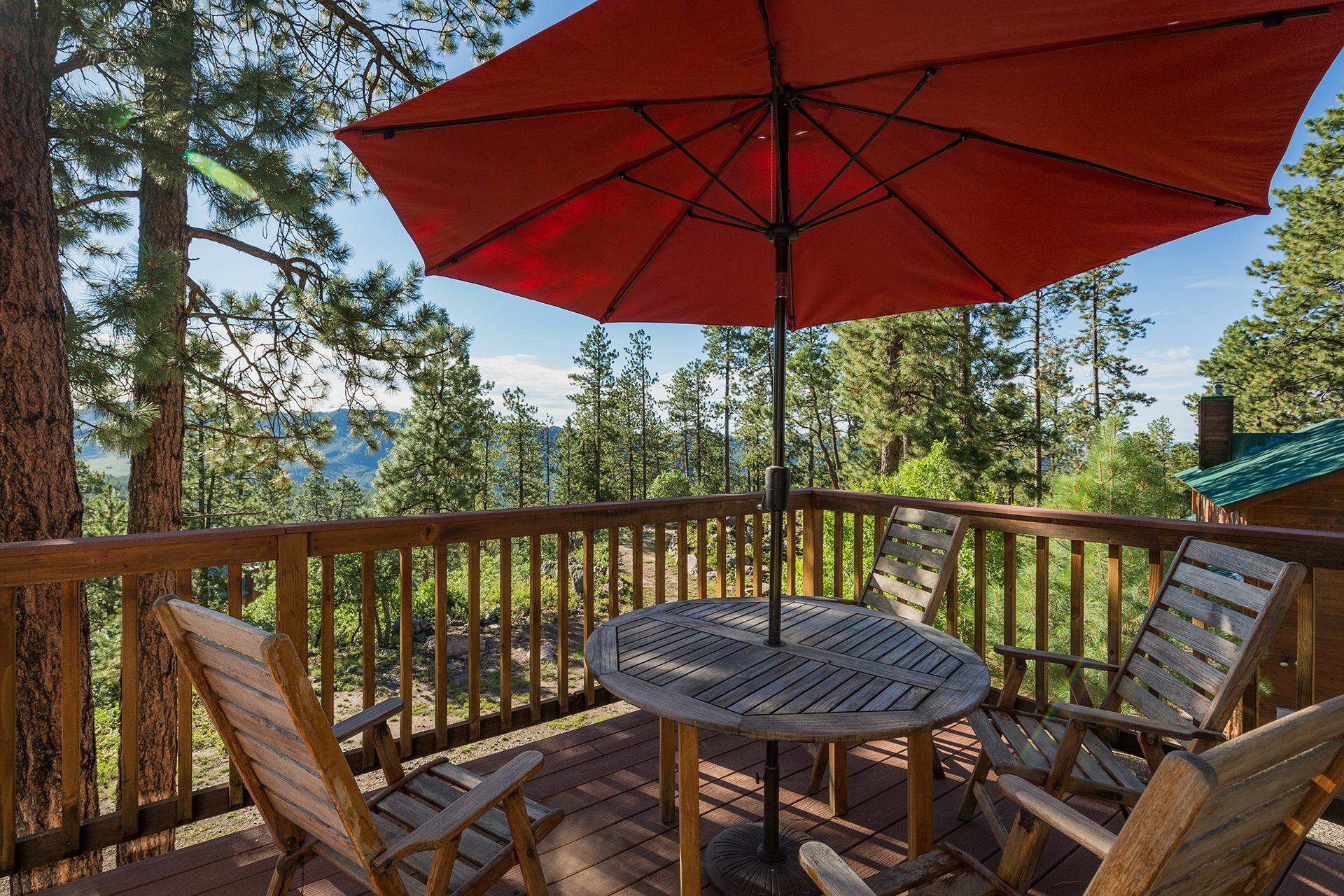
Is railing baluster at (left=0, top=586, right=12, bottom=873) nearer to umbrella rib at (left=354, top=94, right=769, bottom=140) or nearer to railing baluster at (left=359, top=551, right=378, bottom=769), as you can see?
railing baluster at (left=359, top=551, right=378, bottom=769)

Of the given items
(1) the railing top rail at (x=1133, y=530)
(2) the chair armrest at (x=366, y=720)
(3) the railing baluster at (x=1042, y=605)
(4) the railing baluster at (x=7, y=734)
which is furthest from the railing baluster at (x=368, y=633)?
(3) the railing baluster at (x=1042, y=605)

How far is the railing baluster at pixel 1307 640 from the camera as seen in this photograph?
2.24 meters

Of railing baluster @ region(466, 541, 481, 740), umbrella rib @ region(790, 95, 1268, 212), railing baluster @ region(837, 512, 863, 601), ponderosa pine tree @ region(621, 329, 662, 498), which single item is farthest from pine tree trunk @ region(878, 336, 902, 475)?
ponderosa pine tree @ region(621, 329, 662, 498)

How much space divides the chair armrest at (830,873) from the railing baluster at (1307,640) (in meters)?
2.17

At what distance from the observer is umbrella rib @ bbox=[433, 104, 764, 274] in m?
2.15

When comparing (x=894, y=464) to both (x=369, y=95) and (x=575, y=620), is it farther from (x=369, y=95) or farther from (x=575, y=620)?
(x=369, y=95)

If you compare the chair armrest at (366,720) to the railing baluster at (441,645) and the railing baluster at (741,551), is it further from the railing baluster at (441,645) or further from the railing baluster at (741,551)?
the railing baluster at (741,551)

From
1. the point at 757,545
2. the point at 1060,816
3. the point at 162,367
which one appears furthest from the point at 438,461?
the point at 1060,816

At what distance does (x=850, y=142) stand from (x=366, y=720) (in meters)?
2.39

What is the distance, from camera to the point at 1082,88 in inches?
68.3

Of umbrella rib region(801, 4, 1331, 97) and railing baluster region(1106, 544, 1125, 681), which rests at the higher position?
umbrella rib region(801, 4, 1331, 97)

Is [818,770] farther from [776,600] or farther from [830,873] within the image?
[830,873]

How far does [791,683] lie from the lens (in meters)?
1.71

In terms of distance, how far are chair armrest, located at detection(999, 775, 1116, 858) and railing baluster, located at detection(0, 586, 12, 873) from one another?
8.97ft
